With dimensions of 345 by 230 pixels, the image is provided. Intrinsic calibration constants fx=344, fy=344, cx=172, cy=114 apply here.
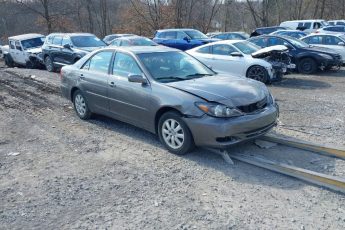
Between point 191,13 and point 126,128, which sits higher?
point 191,13

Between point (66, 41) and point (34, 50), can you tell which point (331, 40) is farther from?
point (34, 50)

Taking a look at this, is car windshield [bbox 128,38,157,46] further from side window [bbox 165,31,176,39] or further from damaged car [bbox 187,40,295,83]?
damaged car [bbox 187,40,295,83]

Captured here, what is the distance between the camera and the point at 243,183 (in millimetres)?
4355

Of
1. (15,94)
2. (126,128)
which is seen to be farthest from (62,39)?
(126,128)

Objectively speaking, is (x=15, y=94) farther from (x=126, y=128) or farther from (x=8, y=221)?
(x=8, y=221)

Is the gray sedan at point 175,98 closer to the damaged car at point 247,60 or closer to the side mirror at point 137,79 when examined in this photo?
the side mirror at point 137,79

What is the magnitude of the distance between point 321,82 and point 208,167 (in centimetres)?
821

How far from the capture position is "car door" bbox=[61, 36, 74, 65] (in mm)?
14211

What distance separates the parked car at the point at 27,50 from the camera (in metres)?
17.7

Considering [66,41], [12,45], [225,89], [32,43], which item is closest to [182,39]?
[66,41]

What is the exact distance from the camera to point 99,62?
6.69 meters

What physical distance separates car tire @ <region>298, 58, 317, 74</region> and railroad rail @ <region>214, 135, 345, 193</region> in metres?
8.68

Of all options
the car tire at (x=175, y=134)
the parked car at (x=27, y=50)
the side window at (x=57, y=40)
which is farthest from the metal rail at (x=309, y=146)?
the parked car at (x=27, y=50)

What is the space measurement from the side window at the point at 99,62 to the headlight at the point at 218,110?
243 centimetres
